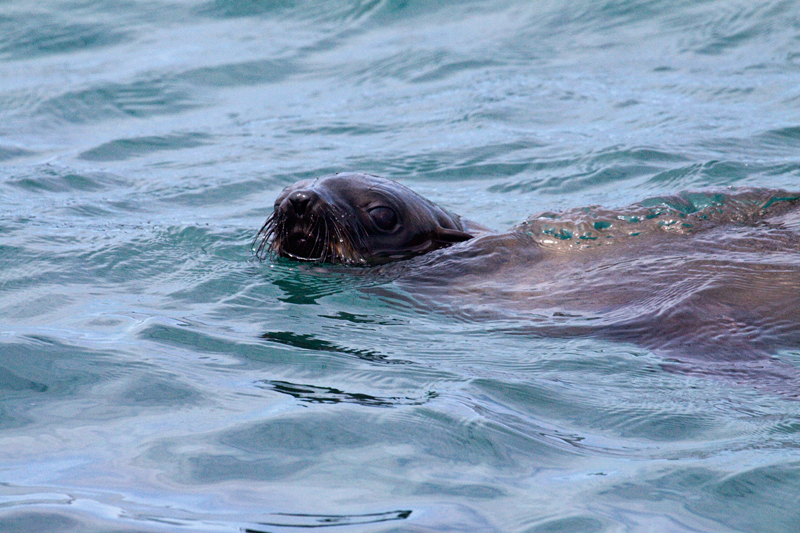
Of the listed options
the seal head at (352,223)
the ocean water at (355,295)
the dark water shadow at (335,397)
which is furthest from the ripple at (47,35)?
the dark water shadow at (335,397)

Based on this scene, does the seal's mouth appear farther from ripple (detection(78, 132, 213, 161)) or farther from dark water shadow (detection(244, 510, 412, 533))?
ripple (detection(78, 132, 213, 161))

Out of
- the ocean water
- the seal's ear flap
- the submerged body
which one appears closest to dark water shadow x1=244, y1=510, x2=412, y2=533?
the ocean water

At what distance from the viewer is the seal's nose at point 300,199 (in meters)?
5.33

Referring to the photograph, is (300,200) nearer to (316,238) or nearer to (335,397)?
(316,238)

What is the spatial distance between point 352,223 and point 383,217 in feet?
0.70

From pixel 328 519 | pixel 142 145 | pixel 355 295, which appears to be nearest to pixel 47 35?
pixel 142 145

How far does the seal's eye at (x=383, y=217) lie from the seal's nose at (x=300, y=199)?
44 centimetres

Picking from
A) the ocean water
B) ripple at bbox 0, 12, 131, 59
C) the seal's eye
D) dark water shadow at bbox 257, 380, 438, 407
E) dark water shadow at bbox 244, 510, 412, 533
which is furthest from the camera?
ripple at bbox 0, 12, 131, 59

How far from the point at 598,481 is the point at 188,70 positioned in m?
10.3

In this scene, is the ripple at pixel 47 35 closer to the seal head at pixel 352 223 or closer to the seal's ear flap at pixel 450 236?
the seal head at pixel 352 223

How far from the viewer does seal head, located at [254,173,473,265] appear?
17.8 ft

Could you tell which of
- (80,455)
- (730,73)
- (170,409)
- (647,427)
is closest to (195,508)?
(80,455)

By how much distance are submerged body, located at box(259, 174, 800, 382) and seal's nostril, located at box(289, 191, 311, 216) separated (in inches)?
1.6

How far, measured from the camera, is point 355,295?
17.2 feet
